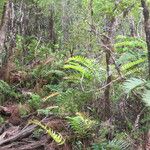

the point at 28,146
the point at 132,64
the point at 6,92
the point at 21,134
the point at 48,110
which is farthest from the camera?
the point at 6,92

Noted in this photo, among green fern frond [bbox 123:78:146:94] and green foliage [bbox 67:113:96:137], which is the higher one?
green fern frond [bbox 123:78:146:94]

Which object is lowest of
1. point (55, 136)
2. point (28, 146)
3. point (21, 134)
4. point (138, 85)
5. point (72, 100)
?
point (28, 146)

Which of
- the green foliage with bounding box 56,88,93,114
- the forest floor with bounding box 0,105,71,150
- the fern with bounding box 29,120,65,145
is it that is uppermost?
the green foliage with bounding box 56,88,93,114

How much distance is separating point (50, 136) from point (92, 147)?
0.85 metres

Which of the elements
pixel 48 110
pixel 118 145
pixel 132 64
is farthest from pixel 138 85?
pixel 48 110

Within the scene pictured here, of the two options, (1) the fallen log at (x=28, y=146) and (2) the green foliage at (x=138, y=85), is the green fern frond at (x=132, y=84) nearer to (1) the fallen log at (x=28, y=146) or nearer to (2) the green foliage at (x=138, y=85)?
(2) the green foliage at (x=138, y=85)

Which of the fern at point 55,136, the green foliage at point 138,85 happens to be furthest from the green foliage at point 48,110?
the green foliage at point 138,85

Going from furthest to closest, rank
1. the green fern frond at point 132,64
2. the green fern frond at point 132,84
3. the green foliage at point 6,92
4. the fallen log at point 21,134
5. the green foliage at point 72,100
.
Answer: the green foliage at point 6,92 < the green foliage at point 72,100 < the green fern frond at point 132,64 < the fallen log at point 21,134 < the green fern frond at point 132,84

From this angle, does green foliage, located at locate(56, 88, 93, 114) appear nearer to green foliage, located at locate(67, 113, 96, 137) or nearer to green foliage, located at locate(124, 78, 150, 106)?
green foliage, located at locate(67, 113, 96, 137)

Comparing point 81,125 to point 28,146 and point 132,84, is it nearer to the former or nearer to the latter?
point 28,146

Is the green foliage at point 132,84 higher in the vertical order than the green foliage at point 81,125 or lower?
higher

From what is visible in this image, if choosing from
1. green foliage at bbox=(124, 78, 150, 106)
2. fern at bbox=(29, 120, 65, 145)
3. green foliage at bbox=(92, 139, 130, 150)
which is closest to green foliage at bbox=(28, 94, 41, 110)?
fern at bbox=(29, 120, 65, 145)

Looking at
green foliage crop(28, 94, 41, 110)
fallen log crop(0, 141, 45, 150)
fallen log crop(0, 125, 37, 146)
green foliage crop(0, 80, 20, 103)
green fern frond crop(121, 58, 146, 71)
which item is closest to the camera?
fallen log crop(0, 141, 45, 150)

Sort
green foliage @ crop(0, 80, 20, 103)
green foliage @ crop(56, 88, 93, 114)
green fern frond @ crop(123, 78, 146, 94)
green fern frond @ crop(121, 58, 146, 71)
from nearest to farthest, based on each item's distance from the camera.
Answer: green fern frond @ crop(123, 78, 146, 94) < green fern frond @ crop(121, 58, 146, 71) < green foliage @ crop(56, 88, 93, 114) < green foliage @ crop(0, 80, 20, 103)
